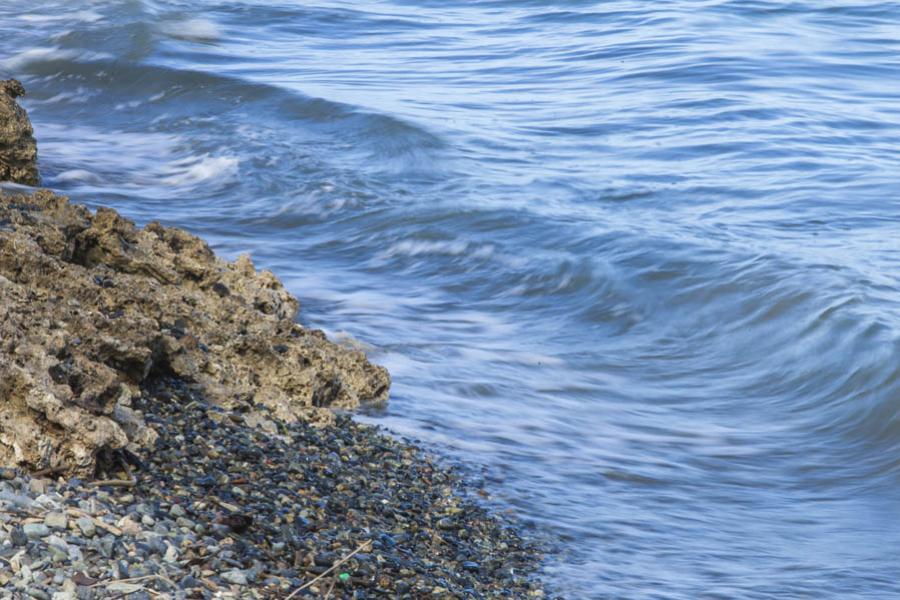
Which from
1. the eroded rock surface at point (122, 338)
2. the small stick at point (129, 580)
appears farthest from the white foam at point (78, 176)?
the small stick at point (129, 580)

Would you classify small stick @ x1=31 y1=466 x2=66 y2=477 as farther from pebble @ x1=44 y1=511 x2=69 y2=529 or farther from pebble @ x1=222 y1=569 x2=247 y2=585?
pebble @ x1=222 y1=569 x2=247 y2=585

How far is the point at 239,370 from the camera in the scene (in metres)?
4.98

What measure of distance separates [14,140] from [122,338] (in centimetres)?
410

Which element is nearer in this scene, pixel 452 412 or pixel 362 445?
pixel 362 445

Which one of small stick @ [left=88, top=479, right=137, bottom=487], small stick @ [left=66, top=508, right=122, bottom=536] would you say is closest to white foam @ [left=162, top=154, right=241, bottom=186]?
small stick @ [left=88, top=479, right=137, bottom=487]

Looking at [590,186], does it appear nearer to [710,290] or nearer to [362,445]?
[710,290]

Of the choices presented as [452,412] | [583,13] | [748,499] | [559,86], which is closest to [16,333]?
[452,412]

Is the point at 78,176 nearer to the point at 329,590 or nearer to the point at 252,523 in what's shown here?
the point at 252,523

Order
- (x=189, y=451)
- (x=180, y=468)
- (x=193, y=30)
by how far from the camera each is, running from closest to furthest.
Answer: (x=180, y=468) < (x=189, y=451) < (x=193, y=30)

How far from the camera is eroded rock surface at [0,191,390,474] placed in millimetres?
3660

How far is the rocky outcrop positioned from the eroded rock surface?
103 inches

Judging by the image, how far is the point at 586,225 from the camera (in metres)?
9.81

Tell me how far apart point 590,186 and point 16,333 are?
7.58 metres

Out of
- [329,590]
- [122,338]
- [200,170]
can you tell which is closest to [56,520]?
[329,590]
